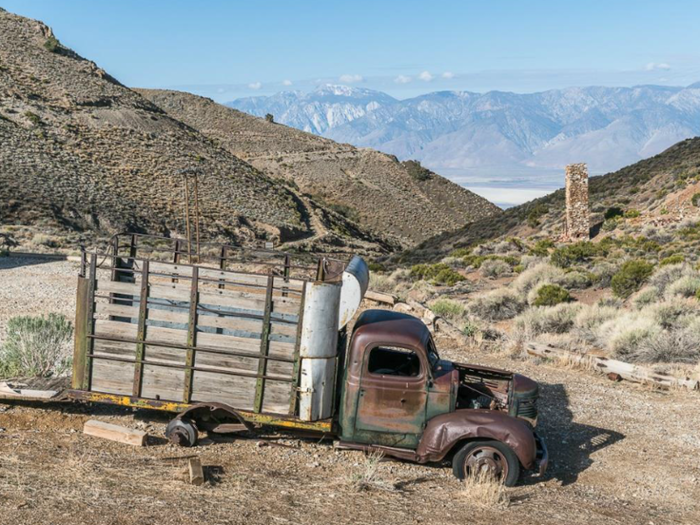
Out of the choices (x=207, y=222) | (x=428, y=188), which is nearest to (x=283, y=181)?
(x=428, y=188)

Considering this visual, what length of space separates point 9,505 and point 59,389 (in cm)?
323

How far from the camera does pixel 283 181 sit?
3044 inches

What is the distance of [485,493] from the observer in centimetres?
728

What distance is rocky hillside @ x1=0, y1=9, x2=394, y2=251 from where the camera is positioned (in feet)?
152

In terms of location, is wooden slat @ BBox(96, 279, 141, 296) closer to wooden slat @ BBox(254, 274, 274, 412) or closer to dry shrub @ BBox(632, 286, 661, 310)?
wooden slat @ BBox(254, 274, 274, 412)

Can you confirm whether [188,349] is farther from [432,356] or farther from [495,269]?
[495,269]

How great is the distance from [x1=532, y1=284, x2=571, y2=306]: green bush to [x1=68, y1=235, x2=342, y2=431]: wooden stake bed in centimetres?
1331

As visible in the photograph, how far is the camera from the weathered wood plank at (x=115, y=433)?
26.7 ft

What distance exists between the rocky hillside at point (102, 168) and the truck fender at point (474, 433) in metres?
32.7

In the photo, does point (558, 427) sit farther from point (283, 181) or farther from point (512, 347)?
point (283, 181)

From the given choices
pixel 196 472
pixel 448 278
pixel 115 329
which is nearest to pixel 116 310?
pixel 115 329

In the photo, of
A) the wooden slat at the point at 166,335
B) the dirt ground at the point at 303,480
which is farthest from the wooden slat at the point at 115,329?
the dirt ground at the point at 303,480

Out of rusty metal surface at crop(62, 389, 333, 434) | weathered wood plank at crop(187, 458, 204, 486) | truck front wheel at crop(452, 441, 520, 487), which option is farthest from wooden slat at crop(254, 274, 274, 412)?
truck front wheel at crop(452, 441, 520, 487)

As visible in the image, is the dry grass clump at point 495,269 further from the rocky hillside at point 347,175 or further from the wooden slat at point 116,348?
the rocky hillside at point 347,175
